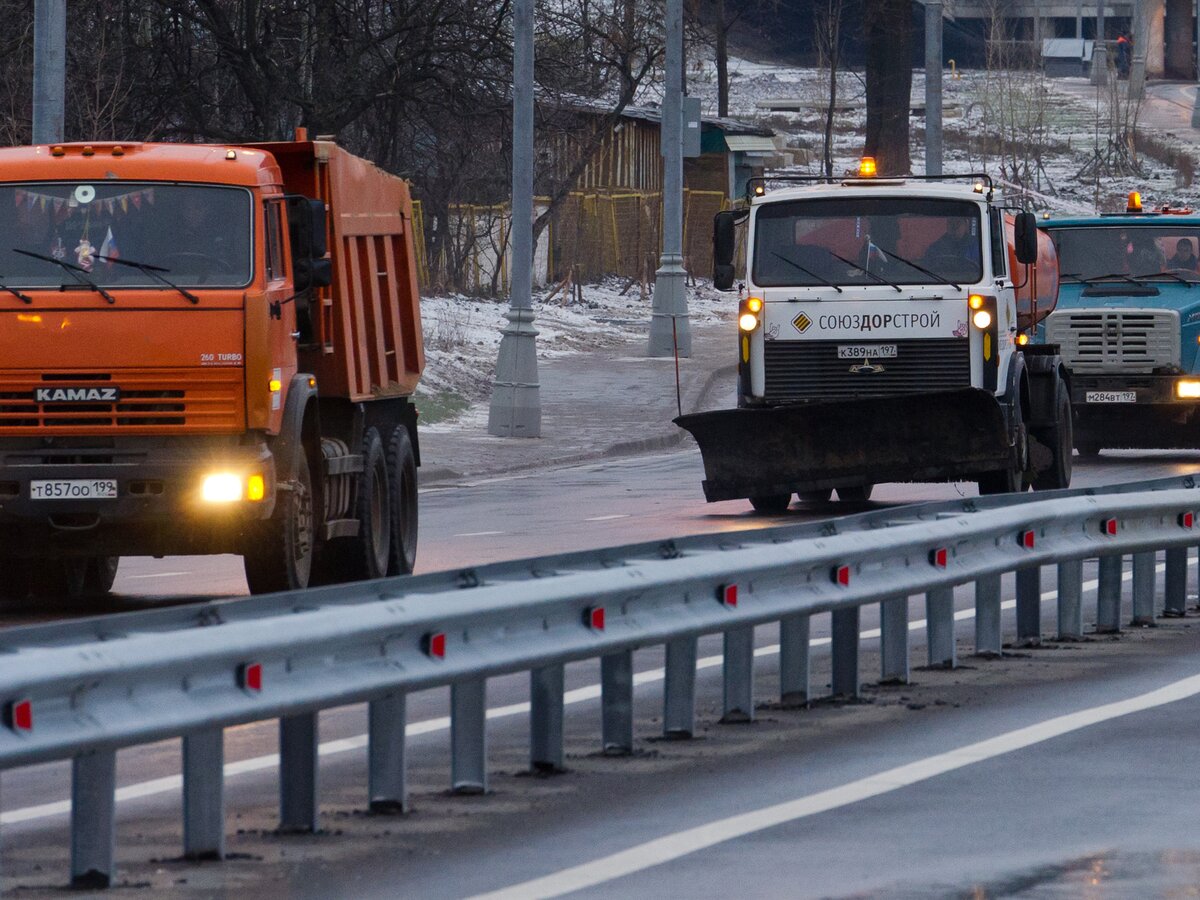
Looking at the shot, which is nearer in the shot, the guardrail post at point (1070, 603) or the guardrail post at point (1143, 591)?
the guardrail post at point (1070, 603)

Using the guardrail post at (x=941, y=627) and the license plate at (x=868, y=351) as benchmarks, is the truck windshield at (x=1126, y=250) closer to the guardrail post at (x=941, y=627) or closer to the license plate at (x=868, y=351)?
the license plate at (x=868, y=351)

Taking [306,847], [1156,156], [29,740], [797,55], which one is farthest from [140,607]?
[797,55]

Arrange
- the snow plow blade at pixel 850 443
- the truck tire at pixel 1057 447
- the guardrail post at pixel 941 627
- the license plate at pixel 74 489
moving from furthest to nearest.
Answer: the truck tire at pixel 1057 447, the snow plow blade at pixel 850 443, the license plate at pixel 74 489, the guardrail post at pixel 941 627

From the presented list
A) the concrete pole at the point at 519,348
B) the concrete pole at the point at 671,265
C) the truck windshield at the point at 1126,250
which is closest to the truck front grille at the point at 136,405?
the truck windshield at the point at 1126,250

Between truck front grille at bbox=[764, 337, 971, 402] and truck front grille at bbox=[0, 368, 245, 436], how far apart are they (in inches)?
290

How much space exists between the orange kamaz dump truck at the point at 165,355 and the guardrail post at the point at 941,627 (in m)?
3.83

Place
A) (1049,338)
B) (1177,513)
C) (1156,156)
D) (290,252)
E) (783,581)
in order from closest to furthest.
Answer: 1. (783,581)
2. (1177,513)
3. (290,252)
4. (1049,338)
5. (1156,156)

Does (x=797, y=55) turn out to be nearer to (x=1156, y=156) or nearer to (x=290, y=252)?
(x=1156, y=156)

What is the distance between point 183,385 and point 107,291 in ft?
2.14

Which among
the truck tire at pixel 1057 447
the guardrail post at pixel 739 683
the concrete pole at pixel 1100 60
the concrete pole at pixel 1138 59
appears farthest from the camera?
the concrete pole at pixel 1100 60

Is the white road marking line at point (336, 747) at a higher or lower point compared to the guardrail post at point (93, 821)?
lower

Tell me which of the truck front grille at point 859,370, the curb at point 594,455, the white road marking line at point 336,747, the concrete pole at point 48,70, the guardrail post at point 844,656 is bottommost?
the curb at point 594,455

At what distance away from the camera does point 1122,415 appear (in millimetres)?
25469

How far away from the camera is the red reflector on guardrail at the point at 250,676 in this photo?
7086 millimetres
